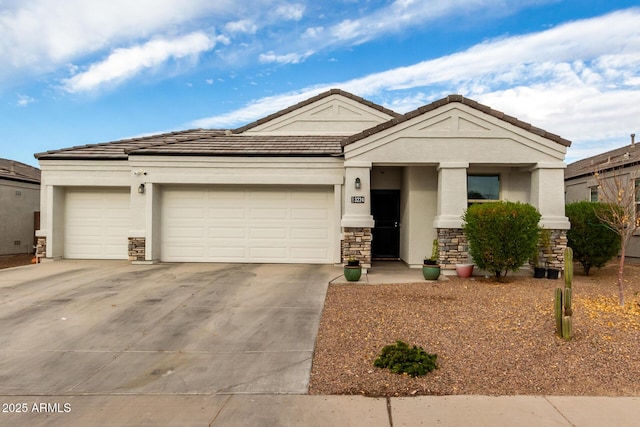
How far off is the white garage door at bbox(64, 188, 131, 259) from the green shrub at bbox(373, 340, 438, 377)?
10.6 meters

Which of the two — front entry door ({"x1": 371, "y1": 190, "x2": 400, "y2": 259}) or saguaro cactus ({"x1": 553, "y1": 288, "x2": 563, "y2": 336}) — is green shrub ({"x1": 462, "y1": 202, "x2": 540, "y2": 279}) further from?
front entry door ({"x1": 371, "y1": 190, "x2": 400, "y2": 259})

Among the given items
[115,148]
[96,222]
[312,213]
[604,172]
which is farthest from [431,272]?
[115,148]

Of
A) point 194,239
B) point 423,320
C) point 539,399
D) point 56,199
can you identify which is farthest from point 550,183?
point 56,199

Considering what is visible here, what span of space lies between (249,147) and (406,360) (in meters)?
9.03

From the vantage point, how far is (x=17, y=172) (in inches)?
735

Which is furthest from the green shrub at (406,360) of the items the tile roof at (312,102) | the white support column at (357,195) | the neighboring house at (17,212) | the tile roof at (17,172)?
the tile roof at (17,172)

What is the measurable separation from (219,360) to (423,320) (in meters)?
3.15

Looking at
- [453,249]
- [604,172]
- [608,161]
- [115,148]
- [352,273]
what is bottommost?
[352,273]

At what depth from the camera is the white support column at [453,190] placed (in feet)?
33.3

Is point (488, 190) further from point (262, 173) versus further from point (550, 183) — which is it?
point (262, 173)

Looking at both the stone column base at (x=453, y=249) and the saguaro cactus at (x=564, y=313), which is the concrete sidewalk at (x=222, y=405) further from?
the stone column base at (x=453, y=249)

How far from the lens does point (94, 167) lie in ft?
40.7

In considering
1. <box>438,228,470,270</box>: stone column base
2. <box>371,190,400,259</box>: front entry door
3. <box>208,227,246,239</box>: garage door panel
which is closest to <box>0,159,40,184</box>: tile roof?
<box>208,227,246,239</box>: garage door panel

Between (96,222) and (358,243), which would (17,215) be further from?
(358,243)
